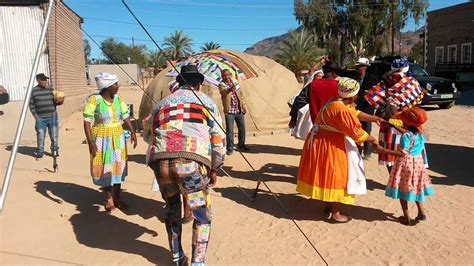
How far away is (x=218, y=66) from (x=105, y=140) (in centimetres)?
588

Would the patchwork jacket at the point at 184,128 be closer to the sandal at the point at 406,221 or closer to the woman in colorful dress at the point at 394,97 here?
the woman in colorful dress at the point at 394,97

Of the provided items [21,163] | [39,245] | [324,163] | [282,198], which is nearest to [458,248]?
[324,163]

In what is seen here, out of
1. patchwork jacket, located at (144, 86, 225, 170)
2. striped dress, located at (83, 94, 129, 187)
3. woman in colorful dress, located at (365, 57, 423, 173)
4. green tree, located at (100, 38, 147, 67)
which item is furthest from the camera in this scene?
green tree, located at (100, 38, 147, 67)

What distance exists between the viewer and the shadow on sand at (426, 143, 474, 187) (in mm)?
6039

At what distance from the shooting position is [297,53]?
33.7 meters

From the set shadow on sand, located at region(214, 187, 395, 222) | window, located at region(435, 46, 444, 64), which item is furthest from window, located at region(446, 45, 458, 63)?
shadow on sand, located at region(214, 187, 395, 222)

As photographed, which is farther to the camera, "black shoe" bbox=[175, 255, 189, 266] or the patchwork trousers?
"black shoe" bbox=[175, 255, 189, 266]

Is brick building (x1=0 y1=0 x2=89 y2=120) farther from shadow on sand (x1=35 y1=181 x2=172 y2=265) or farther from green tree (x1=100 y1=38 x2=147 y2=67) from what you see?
green tree (x1=100 y1=38 x2=147 y2=67)

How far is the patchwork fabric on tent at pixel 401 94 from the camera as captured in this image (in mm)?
4715

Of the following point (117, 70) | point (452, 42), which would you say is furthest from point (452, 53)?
point (117, 70)

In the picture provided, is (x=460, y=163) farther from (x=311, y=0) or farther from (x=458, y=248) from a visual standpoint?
(x=311, y=0)

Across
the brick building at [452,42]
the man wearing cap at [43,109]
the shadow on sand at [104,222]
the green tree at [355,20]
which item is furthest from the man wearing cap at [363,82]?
the green tree at [355,20]

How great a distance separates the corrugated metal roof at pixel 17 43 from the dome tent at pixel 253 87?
5.83 m

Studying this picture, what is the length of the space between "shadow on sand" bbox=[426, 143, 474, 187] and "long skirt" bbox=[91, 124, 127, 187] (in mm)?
4397
